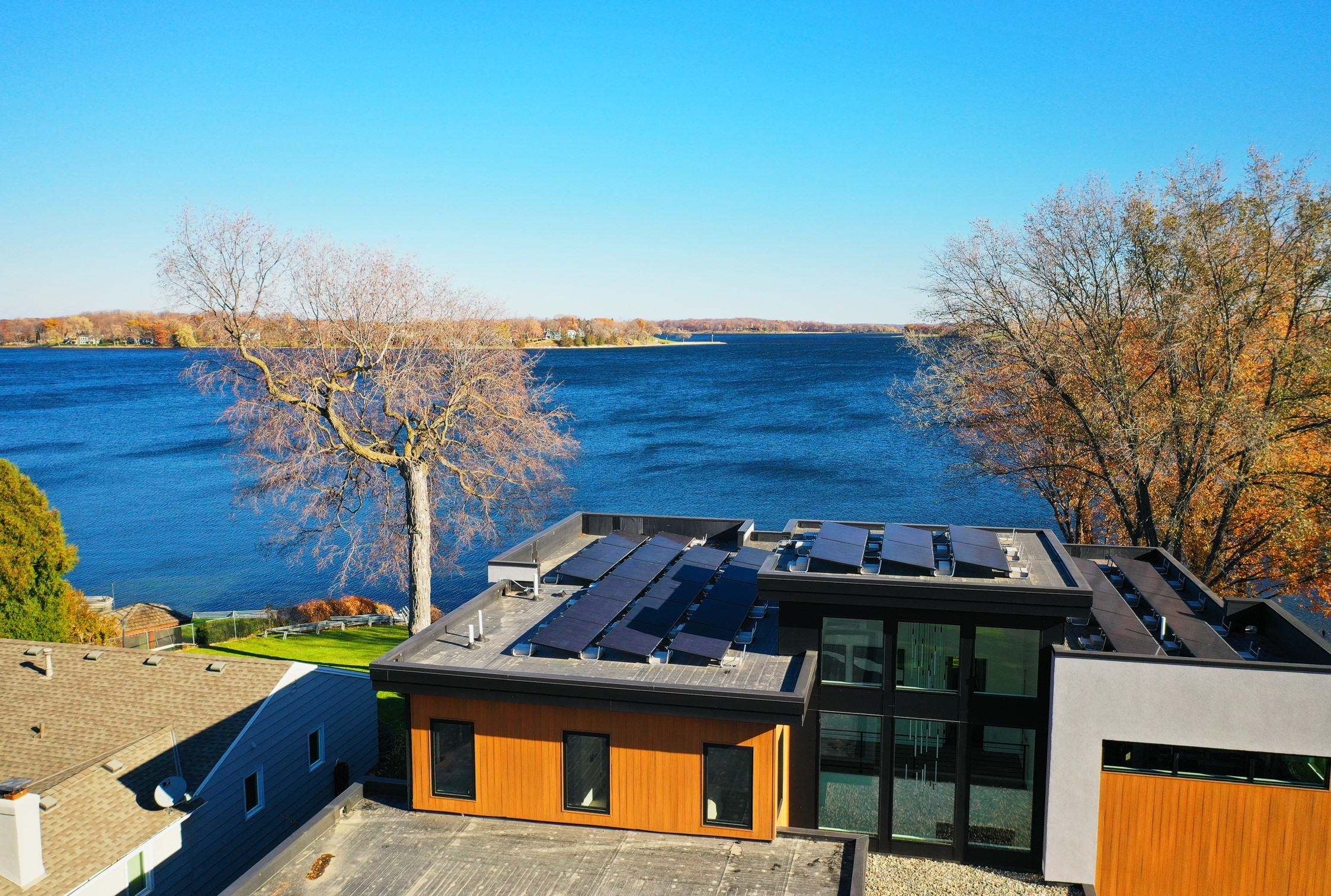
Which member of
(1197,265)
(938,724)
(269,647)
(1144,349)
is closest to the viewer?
(938,724)

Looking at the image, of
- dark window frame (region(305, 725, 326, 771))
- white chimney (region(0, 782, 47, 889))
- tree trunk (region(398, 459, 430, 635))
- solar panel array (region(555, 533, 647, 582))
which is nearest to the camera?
white chimney (region(0, 782, 47, 889))

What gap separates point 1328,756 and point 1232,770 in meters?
1.28

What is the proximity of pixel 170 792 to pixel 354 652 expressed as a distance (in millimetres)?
16017

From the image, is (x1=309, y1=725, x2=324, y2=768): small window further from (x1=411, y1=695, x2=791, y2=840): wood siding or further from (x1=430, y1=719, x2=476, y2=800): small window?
(x1=430, y1=719, x2=476, y2=800): small window

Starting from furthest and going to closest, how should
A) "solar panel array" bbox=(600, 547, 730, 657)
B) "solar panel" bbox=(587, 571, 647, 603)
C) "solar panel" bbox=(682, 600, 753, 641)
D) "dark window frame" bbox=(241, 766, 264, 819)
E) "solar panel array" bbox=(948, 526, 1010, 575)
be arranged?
"dark window frame" bbox=(241, 766, 264, 819) < "solar panel" bbox=(587, 571, 647, 603) < "solar panel" bbox=(682, 600, 753, 641) < "solar panel array" bbox=(600, 547, 730, 657) < "solar panel array" bbox=(948, 526, 1010, 575)

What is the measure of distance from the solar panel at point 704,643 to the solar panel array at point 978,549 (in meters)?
4.18

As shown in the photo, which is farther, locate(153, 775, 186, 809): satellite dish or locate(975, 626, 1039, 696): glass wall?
locate(153, 775, 186, 809): satellite dish

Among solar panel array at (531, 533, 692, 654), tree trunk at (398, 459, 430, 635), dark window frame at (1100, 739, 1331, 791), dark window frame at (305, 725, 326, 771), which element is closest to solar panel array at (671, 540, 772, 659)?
solar panel array at (531, 533, 692, 654)

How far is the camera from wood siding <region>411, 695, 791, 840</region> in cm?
1368

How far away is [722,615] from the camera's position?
1636 cm

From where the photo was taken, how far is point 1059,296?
97.7 ft

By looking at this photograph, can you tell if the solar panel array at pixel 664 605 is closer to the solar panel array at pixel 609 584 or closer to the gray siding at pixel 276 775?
the solar panel array at pixel 609 584

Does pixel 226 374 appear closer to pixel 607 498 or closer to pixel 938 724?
pixel 938 724

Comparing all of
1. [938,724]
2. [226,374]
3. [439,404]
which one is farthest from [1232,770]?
[226,374]
